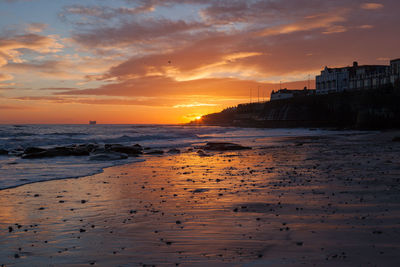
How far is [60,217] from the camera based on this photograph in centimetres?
709

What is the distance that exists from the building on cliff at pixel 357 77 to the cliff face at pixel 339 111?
954 centimetres

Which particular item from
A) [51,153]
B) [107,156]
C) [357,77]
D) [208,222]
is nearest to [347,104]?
[357,77]

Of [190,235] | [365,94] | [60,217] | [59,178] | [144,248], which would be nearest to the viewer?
[144,248]

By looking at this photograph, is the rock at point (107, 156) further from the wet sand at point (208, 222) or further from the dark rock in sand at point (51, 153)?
the wet sand at point (208, 222)

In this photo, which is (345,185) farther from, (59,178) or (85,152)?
(85,152)

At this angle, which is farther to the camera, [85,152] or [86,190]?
[85,152]

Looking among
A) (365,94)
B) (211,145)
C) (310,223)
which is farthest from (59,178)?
(365,94)

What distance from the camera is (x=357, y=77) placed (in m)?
108

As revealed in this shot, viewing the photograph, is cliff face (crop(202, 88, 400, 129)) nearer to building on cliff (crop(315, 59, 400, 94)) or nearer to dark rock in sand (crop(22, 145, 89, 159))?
building on cliff (crop(315, 59, 400, 94))

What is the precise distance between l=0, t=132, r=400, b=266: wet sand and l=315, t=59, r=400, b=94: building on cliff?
290 feet

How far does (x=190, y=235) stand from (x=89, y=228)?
6.29ft

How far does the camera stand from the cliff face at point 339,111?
62188mm

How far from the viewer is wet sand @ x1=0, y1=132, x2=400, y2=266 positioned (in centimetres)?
474

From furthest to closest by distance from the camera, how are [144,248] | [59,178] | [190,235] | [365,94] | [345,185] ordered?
1. [365,94]
2. [59,178]
3. [345,185]
4. [190,235]
5. [144,248]
